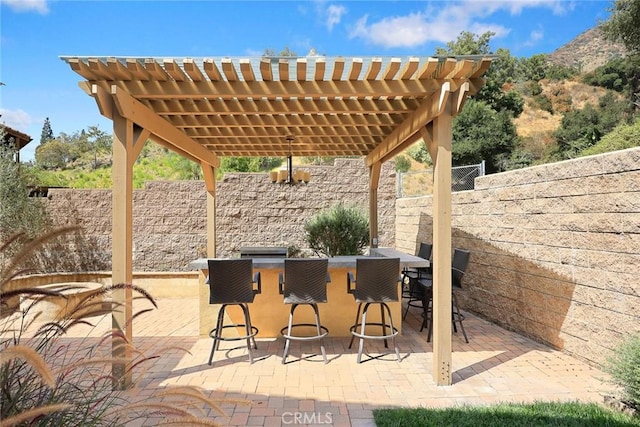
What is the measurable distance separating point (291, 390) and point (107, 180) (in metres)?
17.7

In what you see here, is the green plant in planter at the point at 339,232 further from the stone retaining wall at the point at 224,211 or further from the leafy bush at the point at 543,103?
the leafy bush at the point at 543,103

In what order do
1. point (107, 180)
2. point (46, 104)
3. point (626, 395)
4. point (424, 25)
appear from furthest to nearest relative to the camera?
point (424, 25) < point (107, 180) < point (46, 104) < point (626, 395)

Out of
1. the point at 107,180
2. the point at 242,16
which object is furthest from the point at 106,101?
the point at 107,180

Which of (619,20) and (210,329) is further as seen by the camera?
(619,20)

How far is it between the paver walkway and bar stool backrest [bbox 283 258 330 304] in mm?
727

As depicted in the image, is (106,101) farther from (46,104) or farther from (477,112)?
(477,112)

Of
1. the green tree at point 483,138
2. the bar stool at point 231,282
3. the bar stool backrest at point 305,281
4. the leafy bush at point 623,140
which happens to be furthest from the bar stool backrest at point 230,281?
the green tree at point 483,138

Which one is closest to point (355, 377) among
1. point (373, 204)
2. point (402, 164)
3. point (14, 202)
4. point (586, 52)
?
point (373, 204)

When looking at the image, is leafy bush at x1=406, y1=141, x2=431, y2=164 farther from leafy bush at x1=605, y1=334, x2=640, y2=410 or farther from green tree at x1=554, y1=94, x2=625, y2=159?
leafy bush at x1=605, y1=334, x2=640, y2=410

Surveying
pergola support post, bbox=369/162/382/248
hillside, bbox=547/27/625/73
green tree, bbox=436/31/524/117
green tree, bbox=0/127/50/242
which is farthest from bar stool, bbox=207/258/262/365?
hillside, bbox=547/27/625/73

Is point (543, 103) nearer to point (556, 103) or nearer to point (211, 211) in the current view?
point (556, 103)

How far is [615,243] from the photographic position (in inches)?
153

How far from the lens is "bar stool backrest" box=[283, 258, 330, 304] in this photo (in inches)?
173

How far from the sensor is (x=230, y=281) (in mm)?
4367
